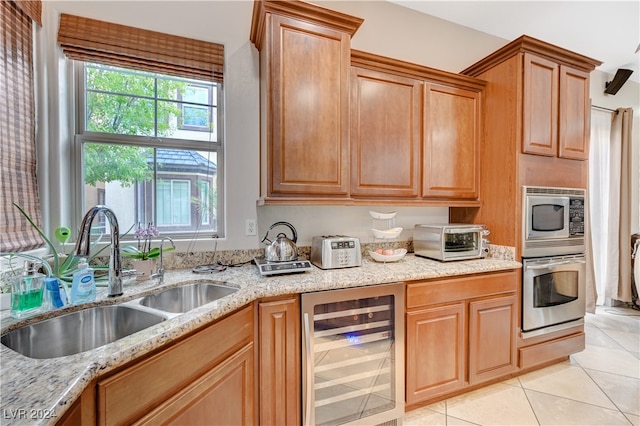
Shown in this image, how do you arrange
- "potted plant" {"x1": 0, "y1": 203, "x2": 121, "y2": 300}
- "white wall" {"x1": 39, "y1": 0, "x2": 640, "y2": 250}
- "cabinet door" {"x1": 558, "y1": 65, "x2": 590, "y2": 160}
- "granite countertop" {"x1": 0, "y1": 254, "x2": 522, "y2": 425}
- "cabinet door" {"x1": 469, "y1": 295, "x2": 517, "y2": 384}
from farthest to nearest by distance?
"cabinet door" {"x1": 558, "y1": 65, "x2": 590, "y2": 160} → "cabinet door" {"x1": 469, "y1": 295, "x2": 517, "y2": 384} → "white wall" {"x1": 39, "y1": 0, "x2": 640, "y2": 250} → "potted plant" {"x1": 0, "y1": 203, "x2": 121, "y2": 300} → "granite countertop" {"x1": 0, "y1": 254, "x2": 522, "y2": 425}

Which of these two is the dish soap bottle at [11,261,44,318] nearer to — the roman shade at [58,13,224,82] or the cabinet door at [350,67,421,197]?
the roman shade at [58,13,224,82]

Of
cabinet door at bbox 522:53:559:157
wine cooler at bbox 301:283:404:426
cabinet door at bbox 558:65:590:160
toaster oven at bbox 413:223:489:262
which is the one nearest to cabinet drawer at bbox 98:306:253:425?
wine cooler at bbox 301:283:404:426

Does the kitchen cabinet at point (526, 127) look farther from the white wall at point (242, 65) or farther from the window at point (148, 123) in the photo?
the window at point (148, 123)

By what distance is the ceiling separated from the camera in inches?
91.8

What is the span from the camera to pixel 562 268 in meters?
2.14

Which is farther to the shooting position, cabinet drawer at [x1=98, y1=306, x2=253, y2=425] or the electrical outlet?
the electrical outlet

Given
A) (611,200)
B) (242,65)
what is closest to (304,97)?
(242,65)

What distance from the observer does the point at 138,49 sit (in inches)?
66.7

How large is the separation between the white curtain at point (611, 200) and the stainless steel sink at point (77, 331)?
4522 millimetres

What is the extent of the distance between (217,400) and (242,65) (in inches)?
77.9

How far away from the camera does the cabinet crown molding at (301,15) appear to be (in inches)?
64.2

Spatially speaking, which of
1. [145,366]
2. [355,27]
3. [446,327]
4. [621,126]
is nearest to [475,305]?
[446,327]

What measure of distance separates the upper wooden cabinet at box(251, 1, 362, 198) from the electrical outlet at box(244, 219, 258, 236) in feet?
1.17

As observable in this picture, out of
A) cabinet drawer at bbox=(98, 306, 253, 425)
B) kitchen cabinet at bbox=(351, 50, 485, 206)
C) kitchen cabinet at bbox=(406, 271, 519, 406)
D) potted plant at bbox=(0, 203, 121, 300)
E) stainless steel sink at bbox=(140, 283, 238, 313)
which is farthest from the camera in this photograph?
kitchen cabinet at bbox=(351, 50, 485, 206)
